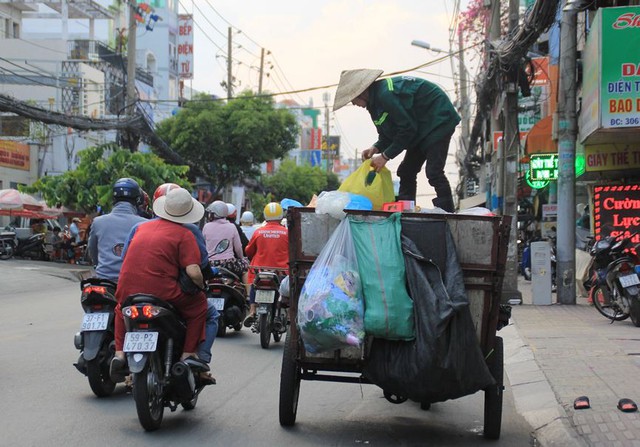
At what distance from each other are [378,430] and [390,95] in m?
2.61

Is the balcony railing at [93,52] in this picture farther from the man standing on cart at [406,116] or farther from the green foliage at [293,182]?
the man standing on cart at [406,116]

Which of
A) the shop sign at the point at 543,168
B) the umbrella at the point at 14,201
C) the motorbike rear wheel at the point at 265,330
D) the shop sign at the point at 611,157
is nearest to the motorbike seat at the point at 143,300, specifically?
the motorbike rear wheel at the point at 265,330

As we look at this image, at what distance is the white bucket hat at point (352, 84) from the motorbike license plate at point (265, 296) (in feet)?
12.1

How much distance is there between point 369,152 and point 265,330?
12.7ft

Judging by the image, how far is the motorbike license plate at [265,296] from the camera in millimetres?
10266

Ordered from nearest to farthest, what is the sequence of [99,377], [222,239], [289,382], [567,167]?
1. [289,382]
2. [99,377]
3. [222,239]
4. [567,167]

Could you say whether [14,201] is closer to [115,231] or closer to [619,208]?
[619,208]

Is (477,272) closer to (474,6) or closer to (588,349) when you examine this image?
(588,349)

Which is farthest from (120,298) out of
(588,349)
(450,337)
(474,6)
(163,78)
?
(163,78)

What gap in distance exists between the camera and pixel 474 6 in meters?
28.5

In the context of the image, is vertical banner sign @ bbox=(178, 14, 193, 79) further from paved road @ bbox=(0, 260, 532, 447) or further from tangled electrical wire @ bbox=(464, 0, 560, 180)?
paved road @ bbox=(0, 260, 532, 447)

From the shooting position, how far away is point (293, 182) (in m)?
63.8

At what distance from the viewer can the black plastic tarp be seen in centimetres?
524

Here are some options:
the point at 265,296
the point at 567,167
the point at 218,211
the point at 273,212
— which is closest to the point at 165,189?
the point at 265,296
